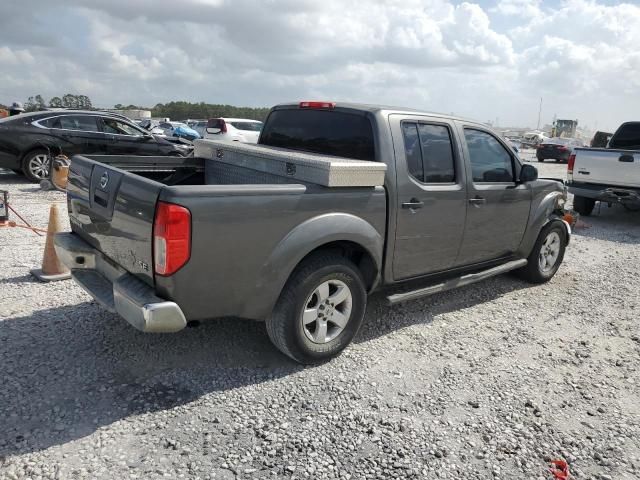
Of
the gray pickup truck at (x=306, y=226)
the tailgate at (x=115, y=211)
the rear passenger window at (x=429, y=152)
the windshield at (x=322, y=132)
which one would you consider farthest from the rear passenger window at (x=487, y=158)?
→ the tailgate at (x=115, y=211)

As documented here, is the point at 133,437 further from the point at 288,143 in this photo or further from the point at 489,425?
the point at 288,143

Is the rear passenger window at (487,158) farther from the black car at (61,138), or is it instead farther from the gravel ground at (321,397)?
the black car at (61,138)

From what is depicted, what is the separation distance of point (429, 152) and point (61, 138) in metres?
9.16

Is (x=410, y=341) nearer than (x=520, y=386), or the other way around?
(x=520, y=386)

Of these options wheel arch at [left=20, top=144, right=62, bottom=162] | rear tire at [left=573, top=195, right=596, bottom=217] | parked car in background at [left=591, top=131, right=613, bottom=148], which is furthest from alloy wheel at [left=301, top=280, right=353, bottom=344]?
parked car in background at [left=591, top=131, right=613, bottom=148]

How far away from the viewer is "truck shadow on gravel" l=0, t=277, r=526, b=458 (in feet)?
9.81

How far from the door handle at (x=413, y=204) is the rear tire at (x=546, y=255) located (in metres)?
2.29

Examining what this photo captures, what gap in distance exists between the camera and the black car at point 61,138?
10.4m

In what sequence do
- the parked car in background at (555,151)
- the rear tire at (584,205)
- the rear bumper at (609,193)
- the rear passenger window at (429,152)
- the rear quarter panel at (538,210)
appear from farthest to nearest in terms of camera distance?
the parked car in background at (555,151) → the rear tire at (584,205) → the rear bumper at (609,193) → the rear quarter panel at (538,210) → the rear passenger window at (429,152)

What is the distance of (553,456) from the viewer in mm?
2982

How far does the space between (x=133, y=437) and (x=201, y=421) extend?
38cm

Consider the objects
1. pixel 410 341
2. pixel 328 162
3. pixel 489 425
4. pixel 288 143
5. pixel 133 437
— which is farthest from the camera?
pixel 288 143

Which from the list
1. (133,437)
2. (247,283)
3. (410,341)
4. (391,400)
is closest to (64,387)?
(133,437)

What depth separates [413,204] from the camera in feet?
13.4
